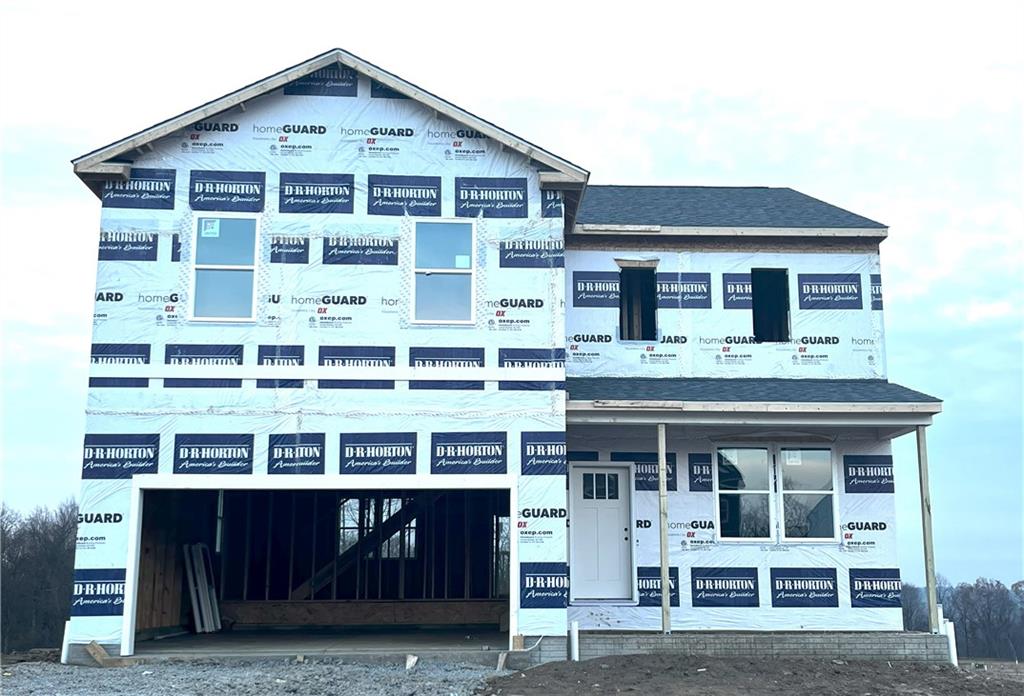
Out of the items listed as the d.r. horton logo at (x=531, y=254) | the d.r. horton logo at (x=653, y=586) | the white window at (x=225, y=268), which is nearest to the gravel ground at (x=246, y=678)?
the d.r. horton logo at (x=653, y=586)

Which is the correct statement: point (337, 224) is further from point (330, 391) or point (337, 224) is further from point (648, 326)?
point (648, 326)

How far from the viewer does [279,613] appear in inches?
696

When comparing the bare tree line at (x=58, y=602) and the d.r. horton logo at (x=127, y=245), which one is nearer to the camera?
the d.r. horton logo at (x=127, y=245)

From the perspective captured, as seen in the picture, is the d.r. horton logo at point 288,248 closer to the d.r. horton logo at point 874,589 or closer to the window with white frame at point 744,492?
the window with white frame at point 744,492

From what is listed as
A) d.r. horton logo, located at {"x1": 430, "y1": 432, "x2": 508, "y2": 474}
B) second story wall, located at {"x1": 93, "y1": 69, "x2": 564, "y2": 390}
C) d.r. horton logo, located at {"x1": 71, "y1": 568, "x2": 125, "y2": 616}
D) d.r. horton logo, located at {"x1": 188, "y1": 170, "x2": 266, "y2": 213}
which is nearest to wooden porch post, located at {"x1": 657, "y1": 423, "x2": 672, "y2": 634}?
second story wall, located at {"x1": 93, "y1": 69, "x2": 564, "y2": 390}

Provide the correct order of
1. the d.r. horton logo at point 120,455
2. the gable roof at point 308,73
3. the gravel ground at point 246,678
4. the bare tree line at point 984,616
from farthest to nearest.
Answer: the bare tree line at point 984,616, the gable roof at point 308,73, the d.r. horton logo at point 120,455, the gravel ground at point 246,678

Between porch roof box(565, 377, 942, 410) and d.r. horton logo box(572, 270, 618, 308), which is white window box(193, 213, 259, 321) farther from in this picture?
d.r. horton logo box(572, 270, 618, 308)

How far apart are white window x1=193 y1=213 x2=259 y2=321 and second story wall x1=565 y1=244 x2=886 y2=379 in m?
5.27

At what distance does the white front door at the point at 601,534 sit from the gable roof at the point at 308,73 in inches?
191

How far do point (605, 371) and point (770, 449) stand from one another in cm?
299

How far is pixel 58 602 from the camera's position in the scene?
35.4 m

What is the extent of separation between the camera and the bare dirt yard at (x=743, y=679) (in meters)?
11.5

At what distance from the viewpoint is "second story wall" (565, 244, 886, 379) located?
643 inches

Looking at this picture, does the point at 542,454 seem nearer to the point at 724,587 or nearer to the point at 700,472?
the point at 700,472
